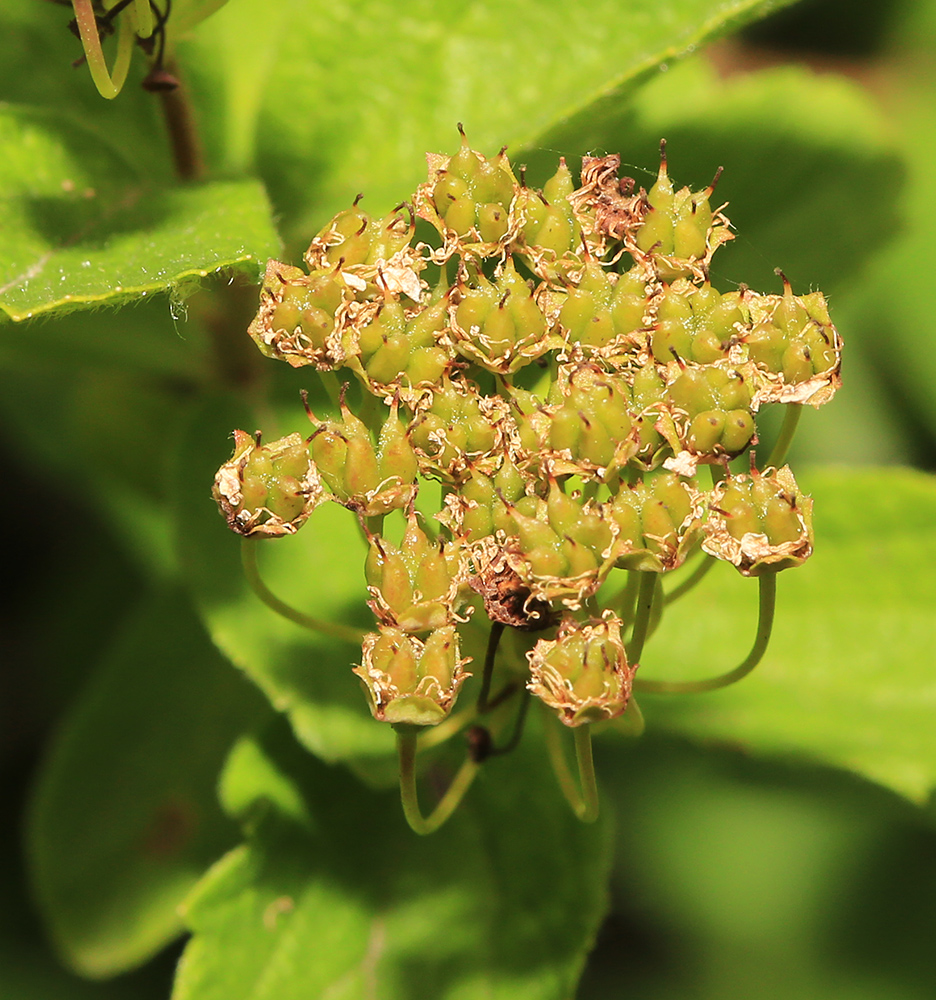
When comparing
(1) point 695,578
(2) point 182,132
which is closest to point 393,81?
(2) point 182,132

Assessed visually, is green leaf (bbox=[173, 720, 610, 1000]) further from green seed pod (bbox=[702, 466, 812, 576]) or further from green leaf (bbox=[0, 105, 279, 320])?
green leaf (bbox=[0, 105, 279, 320])

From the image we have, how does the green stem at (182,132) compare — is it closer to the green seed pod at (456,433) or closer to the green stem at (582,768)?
the green seed pod at (456,433)

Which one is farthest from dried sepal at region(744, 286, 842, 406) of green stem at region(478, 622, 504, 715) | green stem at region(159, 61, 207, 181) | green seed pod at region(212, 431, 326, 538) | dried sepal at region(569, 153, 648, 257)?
green stem at region(159, 61, 207, 181)

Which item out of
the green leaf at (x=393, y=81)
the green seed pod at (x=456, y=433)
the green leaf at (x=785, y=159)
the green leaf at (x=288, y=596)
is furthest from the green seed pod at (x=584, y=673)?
the green leaf at (x=785, y=159)

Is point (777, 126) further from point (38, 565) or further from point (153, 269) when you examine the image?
point (38, 565)

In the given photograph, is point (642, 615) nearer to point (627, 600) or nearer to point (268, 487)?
point (627, 600)

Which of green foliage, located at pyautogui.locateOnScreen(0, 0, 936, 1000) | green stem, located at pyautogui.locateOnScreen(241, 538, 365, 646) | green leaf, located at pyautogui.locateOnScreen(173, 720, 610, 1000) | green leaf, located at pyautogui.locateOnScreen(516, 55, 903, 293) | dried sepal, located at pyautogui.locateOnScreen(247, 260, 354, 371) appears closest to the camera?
dried sepal, located at pyautogui.locateOnScreen(247, 260, 354, 371)
